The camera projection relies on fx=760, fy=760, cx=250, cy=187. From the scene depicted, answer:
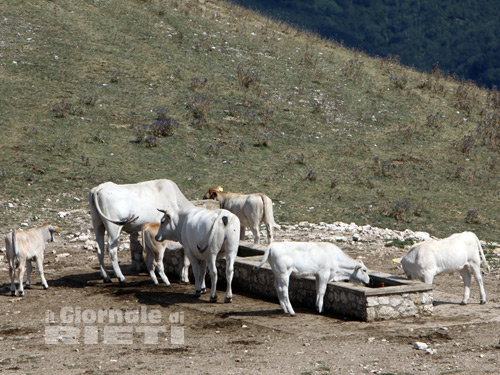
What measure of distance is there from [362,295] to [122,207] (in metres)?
5.74

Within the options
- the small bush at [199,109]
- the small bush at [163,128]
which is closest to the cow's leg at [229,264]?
the small bush at [163,128]

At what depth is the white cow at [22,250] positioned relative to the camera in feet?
44.5

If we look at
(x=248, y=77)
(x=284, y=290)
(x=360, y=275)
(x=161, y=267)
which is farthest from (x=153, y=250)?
(x=248, y=77)

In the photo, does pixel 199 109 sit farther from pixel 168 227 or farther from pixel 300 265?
pixel 300 265

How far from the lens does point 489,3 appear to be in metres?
82.7

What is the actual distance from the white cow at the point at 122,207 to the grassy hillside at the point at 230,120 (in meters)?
5.68

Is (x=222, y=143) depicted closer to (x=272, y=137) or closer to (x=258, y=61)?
(x=272, y=137)

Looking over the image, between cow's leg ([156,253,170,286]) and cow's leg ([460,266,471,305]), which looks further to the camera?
cow's leg ([156,253,170,286])

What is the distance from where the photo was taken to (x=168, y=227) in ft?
46.0

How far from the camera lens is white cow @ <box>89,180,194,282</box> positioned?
1521 centimetres

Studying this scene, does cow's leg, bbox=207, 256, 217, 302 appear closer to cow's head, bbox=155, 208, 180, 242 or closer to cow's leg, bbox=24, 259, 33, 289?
cow's head, bbox=155, 208, 180, 242

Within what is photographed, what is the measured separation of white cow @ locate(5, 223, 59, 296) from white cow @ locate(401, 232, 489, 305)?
667 cm

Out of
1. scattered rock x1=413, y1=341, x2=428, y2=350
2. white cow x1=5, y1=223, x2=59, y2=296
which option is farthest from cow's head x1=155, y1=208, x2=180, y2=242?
scattered rock x1=413, y1=341, x2=428, y2=350

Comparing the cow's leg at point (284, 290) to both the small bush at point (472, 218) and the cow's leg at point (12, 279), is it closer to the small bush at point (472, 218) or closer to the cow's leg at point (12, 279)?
the cow's leg at point (12, 279)
